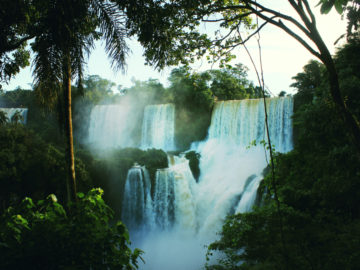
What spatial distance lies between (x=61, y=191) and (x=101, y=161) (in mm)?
3279

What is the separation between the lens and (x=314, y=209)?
7184mm

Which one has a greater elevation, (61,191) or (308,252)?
(308,252)

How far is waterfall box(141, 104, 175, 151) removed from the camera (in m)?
24.3

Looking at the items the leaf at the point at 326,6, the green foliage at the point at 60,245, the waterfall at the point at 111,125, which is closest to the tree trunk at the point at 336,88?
the leaf at the point at 326,6

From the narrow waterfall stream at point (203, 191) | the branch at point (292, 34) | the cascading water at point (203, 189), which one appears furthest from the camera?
the cascading water at point (203, 189)

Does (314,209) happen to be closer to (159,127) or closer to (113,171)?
(113,171)

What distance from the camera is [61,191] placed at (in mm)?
13672

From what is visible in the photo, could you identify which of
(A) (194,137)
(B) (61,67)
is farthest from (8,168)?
(A) (194,137)

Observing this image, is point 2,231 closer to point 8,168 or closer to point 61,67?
point 61,67

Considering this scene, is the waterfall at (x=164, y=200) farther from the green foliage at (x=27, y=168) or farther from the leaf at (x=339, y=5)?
the leaf at (x=339, y=5)

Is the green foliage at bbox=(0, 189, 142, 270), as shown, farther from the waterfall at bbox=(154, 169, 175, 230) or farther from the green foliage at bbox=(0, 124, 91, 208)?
the waterfall at bbox=(154, 169, 175, 230)

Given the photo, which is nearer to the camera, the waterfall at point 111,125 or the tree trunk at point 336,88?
the tree trunk at point 336,88

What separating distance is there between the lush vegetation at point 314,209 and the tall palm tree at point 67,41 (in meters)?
3.99

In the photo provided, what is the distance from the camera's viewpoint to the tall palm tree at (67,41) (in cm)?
464
